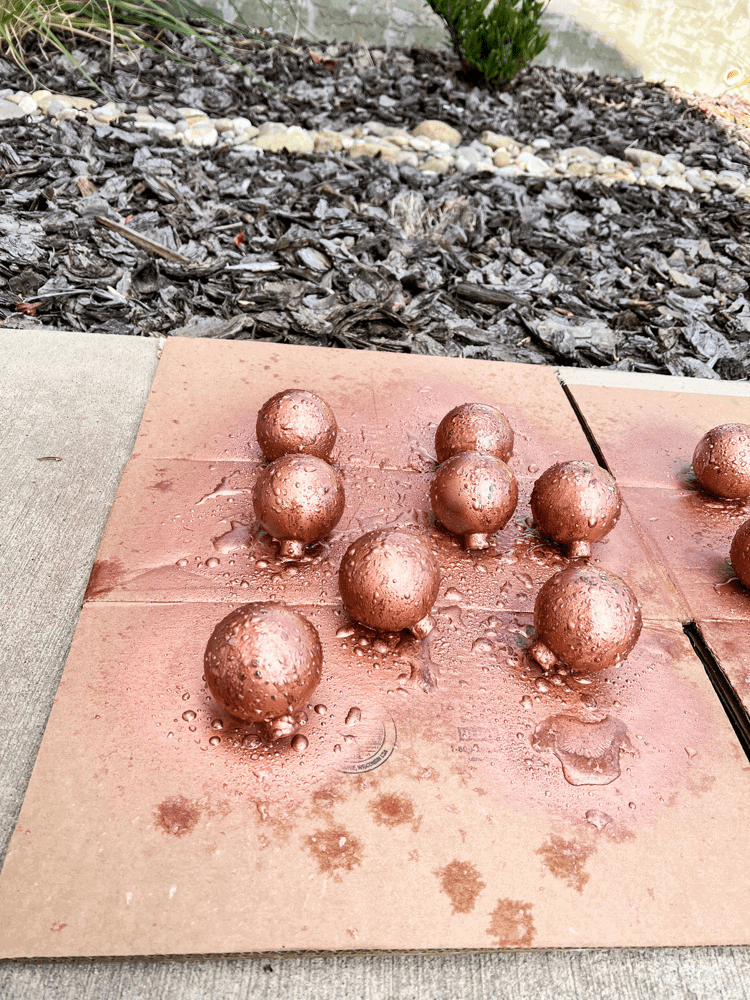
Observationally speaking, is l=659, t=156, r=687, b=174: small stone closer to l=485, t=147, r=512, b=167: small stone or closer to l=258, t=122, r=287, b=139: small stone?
l=485, t=147, r=512, b=167: small stone

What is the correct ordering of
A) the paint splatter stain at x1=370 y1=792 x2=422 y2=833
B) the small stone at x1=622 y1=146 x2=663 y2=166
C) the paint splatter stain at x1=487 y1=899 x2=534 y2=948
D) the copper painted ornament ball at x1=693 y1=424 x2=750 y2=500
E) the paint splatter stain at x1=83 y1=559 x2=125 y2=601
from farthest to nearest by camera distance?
1. the small stone at x1=622 y1=146 x2=663 y2=166
2. the copper painted ornament ball at x1=693 y1=424 x2=750 y2=500
3. the paint splatter stain at x1=83 y1=559 x2=125 y2=601
4. the paint splatter stain at x1=370 y1=792 x2=422 y2=833
5. the paint splatter stain at x1=487 y1=899 x2=534 y2=948

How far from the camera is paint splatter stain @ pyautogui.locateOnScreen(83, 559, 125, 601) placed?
1.76 meters

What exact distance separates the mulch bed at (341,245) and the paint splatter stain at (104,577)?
5.40ft

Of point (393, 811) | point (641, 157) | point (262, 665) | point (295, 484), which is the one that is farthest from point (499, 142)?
point (393, 811)

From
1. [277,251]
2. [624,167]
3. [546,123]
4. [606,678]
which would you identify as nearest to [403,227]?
[277,251]

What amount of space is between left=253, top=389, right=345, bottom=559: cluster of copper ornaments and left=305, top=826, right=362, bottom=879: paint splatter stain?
69 cm

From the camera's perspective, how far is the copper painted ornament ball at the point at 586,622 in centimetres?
159

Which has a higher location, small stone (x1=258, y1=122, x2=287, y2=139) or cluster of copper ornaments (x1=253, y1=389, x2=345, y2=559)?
cluster of copper ornaments (x1=253, y1=389, x2=345, y2=559)

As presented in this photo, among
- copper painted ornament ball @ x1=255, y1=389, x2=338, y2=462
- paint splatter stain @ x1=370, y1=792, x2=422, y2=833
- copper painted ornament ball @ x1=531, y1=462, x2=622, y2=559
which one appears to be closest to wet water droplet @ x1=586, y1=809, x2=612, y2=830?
paint splatter stain @ x1=370, y1=792, x2=422, y2=833

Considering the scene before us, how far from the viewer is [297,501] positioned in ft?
5.79

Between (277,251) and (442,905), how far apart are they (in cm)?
340

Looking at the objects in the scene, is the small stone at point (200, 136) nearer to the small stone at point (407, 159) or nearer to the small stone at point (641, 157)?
the small stone at point (407, 159)

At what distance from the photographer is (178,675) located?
1.59 m

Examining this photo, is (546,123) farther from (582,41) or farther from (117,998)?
(117,998)
